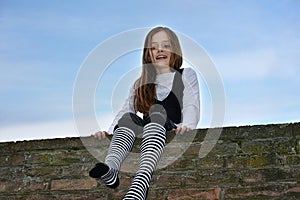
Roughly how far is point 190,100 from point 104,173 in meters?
0.77

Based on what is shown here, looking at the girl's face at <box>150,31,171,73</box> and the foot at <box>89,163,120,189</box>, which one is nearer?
the foot at <box>89,163,120,189</box>

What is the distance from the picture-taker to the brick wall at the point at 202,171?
3035 millimetres

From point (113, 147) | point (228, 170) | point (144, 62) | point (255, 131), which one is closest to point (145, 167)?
point (113, 147)

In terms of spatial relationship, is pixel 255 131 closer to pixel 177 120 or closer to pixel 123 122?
pixel 177 120

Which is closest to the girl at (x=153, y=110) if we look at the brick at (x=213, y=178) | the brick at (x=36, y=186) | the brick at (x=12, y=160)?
the brick at (x=213, y=178)

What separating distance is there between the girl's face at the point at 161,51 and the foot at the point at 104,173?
86cm

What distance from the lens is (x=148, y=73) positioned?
3.54 metres

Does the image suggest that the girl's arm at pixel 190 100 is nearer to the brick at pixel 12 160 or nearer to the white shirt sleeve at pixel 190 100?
the white shirt sleeve at pixel 190 100

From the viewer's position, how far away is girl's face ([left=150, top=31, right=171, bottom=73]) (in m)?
3.55

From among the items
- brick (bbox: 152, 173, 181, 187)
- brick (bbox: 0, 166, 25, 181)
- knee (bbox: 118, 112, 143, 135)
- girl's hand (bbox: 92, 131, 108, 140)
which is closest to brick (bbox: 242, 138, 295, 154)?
brick (bbox: 152, 173, 181, 187)

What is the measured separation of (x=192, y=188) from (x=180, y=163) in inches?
6.7

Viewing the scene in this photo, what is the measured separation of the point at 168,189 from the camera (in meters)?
3.19

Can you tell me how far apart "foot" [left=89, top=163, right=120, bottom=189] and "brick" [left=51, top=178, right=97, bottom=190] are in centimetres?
37

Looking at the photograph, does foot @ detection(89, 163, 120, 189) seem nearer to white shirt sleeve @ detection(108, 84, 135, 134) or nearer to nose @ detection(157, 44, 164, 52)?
white shirt sleeve @ detection(108, 84, 135, 134)
